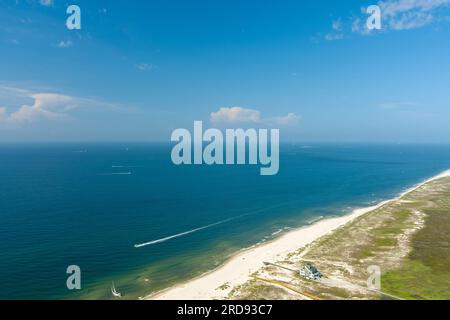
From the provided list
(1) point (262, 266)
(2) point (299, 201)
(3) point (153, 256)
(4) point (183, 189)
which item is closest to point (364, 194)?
(2) point (299, 201)

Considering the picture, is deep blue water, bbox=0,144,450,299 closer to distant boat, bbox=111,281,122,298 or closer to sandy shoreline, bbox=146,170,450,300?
distant boat, bbox=111,281,122,298

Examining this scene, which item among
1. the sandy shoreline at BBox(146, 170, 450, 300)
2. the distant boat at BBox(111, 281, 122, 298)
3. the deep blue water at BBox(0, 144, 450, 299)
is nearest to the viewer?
the distant boat at BBox(111, 281, 122, 298)

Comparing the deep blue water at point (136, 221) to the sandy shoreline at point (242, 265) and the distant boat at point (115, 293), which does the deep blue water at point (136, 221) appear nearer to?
the distant boat at point (115, 293)

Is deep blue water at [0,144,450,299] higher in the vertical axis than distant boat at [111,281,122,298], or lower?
higher

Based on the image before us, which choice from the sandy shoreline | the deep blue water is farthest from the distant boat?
the sandy shoreline

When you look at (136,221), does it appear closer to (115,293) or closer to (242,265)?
(242,265)

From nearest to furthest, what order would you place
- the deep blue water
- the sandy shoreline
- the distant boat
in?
the distant boat → the sandy shoreline → the deep blue water

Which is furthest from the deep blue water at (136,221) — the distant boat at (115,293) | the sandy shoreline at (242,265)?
the sandy shoreline at (242,265)

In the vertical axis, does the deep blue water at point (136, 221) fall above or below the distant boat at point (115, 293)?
above

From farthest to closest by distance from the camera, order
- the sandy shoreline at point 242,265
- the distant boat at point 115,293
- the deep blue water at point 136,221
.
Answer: the deep blue water at point 136,221, the sandy shoreline at point 242,265, the distant boat at point 115,293
